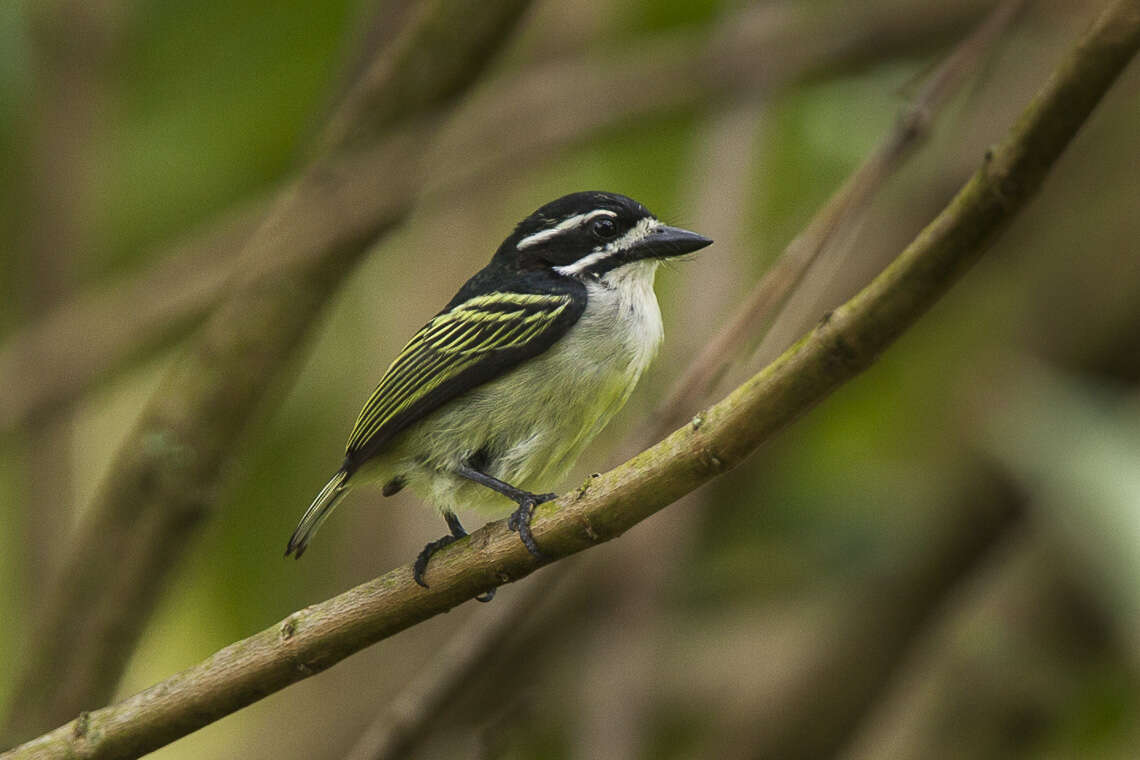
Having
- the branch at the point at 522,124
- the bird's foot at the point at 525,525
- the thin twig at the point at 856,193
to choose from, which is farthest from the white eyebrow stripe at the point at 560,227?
the bird's foot at the point at 525,525

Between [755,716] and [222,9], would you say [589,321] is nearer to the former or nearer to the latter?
[755,716]

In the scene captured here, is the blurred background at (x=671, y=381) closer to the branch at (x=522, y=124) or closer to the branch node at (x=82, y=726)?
the branch at (x=522, y=124)

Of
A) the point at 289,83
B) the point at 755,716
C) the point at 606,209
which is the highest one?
the point at 289,83

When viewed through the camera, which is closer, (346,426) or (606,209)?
(606,209)

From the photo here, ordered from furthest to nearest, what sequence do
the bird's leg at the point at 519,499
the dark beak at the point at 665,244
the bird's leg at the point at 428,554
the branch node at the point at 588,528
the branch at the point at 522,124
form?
the branch at the point at 522,124 < the dark beak at the point at 665,244 < the bird's leg at the point at 428,554 < the bird's leg at the point at 519,499 < the branch node at the point at 588,528

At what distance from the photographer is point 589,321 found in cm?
304

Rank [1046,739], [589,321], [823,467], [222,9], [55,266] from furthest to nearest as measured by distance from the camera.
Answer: [222,9]
[823,467]
[55,266]
[1046,739]
[589,321]

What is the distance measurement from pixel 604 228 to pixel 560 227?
11 centimetres

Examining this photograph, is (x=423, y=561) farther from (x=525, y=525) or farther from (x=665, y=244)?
(x=665, y=244)

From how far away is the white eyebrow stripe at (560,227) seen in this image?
10.5ft

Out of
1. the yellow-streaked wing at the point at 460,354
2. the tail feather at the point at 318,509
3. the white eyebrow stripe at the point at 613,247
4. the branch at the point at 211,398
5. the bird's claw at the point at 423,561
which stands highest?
the branch at the point at 211,398

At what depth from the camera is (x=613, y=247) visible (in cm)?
Result: 323

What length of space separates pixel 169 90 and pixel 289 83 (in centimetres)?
51

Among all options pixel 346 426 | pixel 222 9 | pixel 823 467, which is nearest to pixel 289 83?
pixel 222 9
